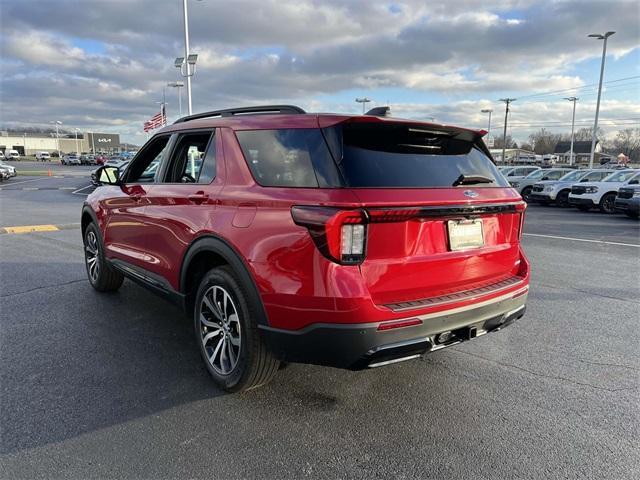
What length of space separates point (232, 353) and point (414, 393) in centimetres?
128

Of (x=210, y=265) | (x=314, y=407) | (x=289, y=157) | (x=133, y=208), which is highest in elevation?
(x=289, y=157)

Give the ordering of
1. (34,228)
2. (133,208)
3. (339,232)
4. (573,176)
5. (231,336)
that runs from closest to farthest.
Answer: (339,232) → (231,336) → (133,208) → (34,228) → (573,176)

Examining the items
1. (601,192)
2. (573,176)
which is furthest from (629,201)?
(573,176)

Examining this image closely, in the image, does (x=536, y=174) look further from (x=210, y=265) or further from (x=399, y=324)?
(x=399, y=324)

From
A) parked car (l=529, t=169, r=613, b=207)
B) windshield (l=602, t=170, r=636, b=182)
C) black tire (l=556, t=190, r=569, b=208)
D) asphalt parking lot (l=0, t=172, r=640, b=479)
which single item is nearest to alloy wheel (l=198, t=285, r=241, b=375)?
asphalt parking lot (l=0, t=172, r=640, b=479)

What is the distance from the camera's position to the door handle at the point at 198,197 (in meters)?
3.31

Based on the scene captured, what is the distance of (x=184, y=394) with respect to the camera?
319 centimetres

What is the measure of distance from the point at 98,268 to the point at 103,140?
146 metres

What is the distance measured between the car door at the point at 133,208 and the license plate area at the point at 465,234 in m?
2.56

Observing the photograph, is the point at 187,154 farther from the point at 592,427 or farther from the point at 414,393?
the point at 592,427

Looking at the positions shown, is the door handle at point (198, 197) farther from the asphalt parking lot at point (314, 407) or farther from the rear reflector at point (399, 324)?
the rear reflector at point (399, 324)

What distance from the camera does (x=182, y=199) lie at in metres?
3.58

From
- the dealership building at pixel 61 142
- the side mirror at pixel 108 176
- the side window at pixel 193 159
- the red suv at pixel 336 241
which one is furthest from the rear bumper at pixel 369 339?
the dealership building at pixel 61 142

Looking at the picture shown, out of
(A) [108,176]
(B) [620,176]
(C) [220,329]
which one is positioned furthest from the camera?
(B) [620,176]
